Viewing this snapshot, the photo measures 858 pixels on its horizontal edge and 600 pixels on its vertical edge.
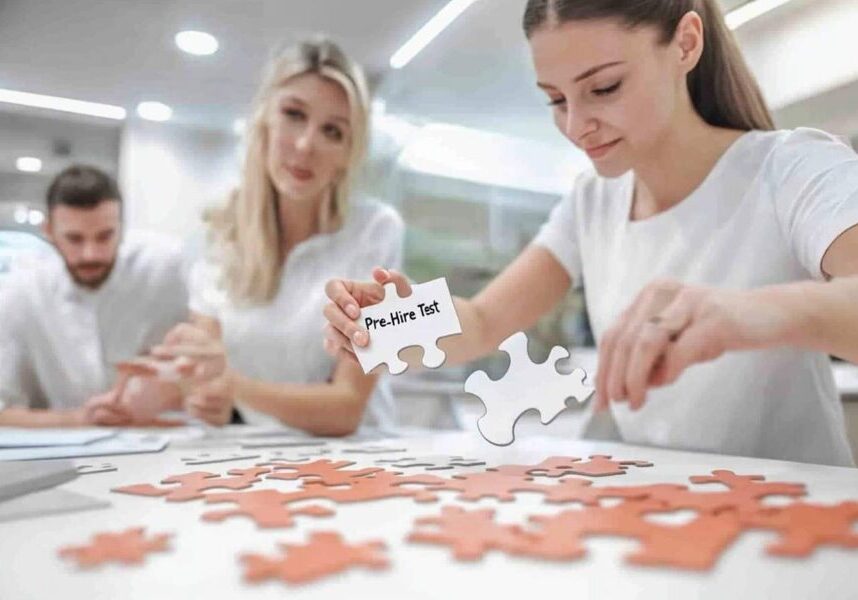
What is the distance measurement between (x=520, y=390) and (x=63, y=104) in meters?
1.28

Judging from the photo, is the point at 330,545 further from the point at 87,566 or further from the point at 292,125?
the point at 292,125

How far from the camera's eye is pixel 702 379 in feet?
3.06

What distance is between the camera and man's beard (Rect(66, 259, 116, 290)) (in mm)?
1571

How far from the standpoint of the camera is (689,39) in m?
0.84

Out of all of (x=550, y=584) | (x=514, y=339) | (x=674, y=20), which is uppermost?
(x=674, y=20)

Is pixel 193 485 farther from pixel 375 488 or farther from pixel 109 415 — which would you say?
pixel 109 415

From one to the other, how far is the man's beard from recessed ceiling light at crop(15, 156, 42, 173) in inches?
8.6

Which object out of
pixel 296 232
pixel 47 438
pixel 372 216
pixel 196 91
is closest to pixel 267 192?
pixel 296 232

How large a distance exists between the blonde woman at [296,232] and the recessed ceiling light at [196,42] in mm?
189

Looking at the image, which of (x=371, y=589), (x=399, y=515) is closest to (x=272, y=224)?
(x=399, y=515)

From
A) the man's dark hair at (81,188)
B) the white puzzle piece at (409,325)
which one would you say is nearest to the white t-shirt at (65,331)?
the man's dark hair at (81,188)

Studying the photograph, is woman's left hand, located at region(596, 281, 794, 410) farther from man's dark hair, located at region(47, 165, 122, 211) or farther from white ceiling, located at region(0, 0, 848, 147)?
man's dark hair, located at region(47, 165, 122, 211)

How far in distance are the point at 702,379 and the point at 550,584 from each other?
68cm

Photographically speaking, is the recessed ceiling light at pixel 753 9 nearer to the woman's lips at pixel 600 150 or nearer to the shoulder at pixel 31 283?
the woman's lips at pixel 600 150
